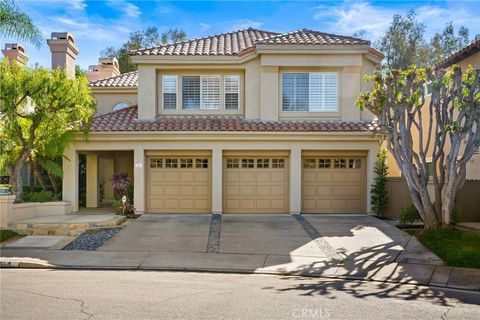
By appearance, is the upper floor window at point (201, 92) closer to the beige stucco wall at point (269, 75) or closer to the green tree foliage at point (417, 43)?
the beige stucco wall at point (269, 75)

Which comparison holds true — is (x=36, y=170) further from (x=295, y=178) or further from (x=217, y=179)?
(x=295, y=178)

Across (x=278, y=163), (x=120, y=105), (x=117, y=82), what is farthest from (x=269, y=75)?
(x=117, y=82)

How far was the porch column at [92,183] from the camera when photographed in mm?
18859

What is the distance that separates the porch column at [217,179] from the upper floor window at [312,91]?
3452 mm

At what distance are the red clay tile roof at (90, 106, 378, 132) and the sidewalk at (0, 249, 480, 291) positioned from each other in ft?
21.2

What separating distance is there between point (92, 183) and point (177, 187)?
181 inches

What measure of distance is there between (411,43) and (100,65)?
72.6 feet

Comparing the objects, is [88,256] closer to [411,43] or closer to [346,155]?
[346,155]

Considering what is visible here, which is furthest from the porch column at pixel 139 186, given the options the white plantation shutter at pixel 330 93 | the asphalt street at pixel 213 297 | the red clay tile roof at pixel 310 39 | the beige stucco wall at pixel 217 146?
the white plantation shutter at pixel 330 93

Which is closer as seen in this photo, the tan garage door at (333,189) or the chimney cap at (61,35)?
the tan garage door at (333,189)

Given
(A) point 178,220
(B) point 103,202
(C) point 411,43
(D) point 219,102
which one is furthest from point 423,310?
(C) point 411,43

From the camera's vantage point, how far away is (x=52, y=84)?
14680mm

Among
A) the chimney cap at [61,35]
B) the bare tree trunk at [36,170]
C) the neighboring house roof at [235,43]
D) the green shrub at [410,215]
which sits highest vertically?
the chimney cap at [61,35]

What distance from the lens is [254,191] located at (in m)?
16.8
